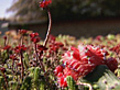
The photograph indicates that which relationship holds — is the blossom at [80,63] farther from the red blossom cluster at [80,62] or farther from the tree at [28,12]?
the tree at [28,12]

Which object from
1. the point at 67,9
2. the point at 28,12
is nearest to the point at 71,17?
the point at 67,9

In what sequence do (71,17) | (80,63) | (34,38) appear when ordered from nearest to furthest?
(80,63), (34,38), (71,17)

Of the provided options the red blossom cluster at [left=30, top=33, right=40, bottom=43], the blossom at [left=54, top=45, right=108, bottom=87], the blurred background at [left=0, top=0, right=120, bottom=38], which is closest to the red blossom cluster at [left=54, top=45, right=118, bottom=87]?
the blossom at [left=54, top=45, right=108, bottom=87]

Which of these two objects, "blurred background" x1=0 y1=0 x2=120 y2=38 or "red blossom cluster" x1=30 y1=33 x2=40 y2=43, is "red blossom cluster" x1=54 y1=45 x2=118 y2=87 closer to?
"red blossom cluster" x1=30 y1=33 x2=40 y2=43

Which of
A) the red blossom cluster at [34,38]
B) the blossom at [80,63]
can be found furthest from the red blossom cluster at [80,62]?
the red blossom cluster at [34,38]

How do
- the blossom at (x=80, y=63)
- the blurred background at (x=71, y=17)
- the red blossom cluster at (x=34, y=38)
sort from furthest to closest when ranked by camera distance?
the blurred background at (x=71, y=17)
the red blossom cluster at (x=34, y=38)
the blossom at (x=80, y=63)

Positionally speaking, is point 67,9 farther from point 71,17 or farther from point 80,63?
point 80,63

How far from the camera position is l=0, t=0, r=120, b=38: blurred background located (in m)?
14.5

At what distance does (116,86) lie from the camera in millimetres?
1139

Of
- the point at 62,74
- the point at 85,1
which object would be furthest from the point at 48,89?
the point at 85,1

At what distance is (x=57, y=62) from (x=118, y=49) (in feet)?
2.24

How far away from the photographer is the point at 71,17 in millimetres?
15680

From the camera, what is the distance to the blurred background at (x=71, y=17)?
1448 centimetres

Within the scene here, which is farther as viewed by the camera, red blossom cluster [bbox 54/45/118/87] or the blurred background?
the blurred background
